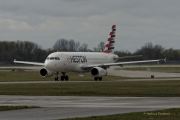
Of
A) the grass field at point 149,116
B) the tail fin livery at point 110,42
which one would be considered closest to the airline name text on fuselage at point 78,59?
the tail fin livery at point 110,42

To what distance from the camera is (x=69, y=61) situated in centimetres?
7762

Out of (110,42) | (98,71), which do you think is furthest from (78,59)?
(110,42)

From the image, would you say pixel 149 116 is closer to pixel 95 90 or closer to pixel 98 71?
pixel 95 90

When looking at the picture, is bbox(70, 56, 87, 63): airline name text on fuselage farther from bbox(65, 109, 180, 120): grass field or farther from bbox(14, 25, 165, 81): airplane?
bbox(65, 109, 180, 120): grass field

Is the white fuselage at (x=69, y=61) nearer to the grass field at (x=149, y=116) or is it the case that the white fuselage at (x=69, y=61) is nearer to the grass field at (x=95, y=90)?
the grass field at (x=95, y=90)

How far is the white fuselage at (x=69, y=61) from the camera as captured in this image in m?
75.9

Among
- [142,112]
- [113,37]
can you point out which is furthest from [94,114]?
[113,37]

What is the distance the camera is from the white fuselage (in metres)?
75.9

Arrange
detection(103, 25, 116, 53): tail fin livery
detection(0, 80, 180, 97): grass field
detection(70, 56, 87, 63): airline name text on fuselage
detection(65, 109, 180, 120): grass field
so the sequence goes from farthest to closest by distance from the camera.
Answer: detection(103, 25, 116, 53): tail fin livery
detection(70, 56, 87, 63): airline name text on fuselage
detection(0, 80, 180, 97): grass field
detection(65, 109, 180, 120): grass field

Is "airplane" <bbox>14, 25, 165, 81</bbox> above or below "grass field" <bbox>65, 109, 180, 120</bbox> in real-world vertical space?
above

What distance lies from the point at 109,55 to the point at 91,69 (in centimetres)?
1071

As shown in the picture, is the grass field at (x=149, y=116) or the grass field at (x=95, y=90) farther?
the grass field at (x=95, y=90)

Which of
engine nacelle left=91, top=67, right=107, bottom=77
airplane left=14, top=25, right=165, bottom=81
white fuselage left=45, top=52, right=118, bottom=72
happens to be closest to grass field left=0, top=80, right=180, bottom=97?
engine nacelle left=91, top=67, right=107, bottom=77

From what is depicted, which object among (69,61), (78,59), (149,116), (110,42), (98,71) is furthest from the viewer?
(110,42)
